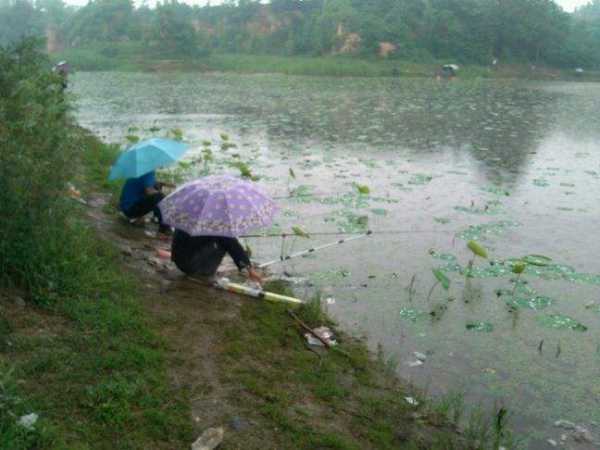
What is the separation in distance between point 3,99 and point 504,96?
32.2 m

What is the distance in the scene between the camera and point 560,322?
5836mm

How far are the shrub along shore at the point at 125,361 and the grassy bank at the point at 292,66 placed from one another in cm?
4761

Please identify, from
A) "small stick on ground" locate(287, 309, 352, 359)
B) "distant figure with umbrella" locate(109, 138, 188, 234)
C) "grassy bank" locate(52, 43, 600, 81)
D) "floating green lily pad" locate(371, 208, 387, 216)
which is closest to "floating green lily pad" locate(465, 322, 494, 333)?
"small stick on ground" locate(287, 309, 352, 359)

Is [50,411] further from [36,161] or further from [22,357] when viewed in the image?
[36,161]

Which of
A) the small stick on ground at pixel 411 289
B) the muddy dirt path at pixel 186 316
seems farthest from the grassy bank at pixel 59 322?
the small stick on ground at pixel 411 289

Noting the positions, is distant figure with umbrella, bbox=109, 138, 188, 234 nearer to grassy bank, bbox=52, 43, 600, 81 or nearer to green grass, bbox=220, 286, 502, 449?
green grass, bbox=220, 286, 502, 449

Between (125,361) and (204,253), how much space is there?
69.6 inches

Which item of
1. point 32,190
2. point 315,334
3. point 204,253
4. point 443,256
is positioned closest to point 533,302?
point 443,256

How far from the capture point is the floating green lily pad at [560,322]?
225 inches

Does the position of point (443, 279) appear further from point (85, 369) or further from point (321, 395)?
point (85, 369)

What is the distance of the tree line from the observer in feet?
205

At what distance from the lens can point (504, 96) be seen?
3284 centimetres

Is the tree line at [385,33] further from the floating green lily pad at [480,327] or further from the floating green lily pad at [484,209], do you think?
the floating green lily pad at [480,327]

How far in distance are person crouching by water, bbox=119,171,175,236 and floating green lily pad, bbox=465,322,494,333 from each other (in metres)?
3.58
